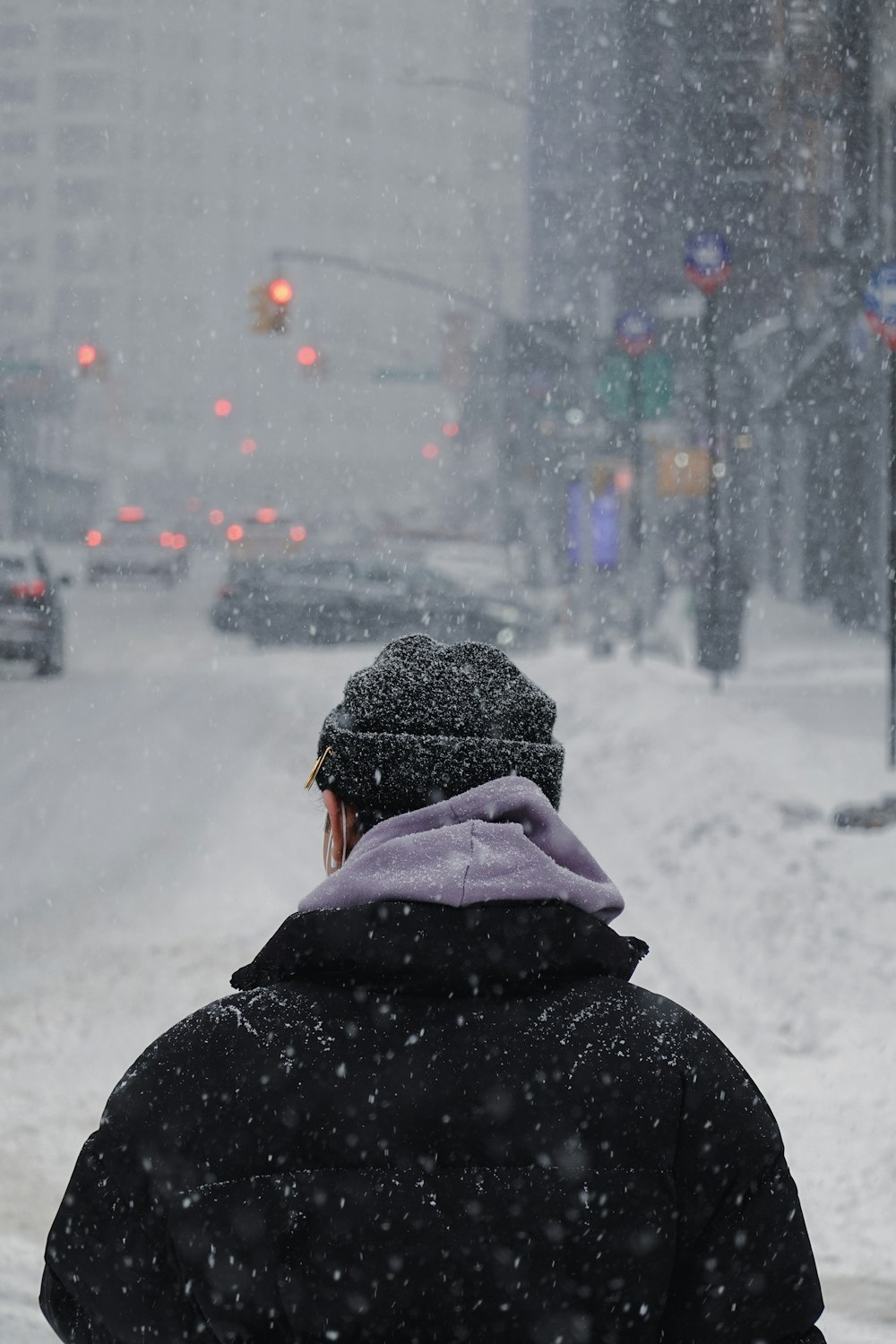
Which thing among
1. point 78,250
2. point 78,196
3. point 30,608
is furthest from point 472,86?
point 78,196

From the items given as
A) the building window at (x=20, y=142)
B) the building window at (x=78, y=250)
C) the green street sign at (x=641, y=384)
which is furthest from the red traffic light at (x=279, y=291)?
the building window at (x=20, y=142)

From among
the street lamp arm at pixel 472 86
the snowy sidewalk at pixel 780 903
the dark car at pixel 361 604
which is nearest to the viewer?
the snowy sidewalk at pixel 780 903

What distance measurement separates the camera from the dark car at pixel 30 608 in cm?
1872

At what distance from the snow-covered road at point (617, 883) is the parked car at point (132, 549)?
2393 centimetres

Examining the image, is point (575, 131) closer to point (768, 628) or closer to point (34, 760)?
point (768, 628)

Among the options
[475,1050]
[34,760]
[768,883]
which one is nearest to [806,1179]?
[768,883]

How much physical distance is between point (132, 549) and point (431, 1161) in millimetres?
39218

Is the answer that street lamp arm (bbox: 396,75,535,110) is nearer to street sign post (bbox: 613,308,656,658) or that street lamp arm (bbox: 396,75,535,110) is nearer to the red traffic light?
the red traffic light

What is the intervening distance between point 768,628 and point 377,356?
172329 mm

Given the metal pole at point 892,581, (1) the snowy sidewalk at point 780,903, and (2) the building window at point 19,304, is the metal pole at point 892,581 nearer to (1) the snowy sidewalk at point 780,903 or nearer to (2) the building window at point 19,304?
(1) the snowy sidewalk at point 780,903

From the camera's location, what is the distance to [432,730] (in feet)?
5.36

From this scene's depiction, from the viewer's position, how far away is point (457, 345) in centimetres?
3603

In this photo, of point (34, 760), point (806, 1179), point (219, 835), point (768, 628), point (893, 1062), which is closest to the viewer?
point (806, 1179)

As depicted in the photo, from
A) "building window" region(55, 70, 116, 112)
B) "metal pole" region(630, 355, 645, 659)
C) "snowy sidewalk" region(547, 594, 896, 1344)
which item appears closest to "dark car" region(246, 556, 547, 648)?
"metal pole" region(630, 355, 645, 659)
